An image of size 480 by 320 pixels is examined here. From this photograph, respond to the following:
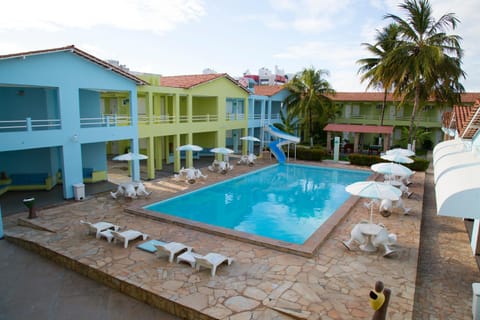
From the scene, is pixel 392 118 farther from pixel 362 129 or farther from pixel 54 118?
pixel 54 118

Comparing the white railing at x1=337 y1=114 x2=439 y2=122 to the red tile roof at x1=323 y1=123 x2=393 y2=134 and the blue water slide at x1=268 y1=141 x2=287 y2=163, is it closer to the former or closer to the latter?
the red tile roof at x1=323 y1=123 x2=393 y2=134

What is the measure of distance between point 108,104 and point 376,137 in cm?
2925

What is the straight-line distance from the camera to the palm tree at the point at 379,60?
92.4 ft

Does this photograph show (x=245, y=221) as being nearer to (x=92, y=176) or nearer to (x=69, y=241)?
(x=69, y=241)

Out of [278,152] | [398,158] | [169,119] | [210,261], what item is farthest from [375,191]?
[169,119]

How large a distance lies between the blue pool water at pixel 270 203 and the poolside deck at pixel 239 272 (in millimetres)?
2171

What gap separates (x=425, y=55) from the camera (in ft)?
81.5

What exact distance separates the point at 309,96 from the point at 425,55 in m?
12.4

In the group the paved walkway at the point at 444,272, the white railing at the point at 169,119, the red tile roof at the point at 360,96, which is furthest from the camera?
the red tile roof at the point at 360,96

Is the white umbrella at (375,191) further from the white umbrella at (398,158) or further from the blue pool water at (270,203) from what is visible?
the white umbrella at (398,158)

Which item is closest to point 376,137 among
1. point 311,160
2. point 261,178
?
point 311,160

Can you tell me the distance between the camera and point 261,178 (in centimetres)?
2495

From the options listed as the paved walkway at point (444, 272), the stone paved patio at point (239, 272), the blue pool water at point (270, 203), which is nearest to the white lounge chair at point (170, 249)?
the stone paved patio at point (239, 272)

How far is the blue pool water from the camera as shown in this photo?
15312 millimetres
